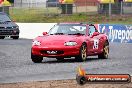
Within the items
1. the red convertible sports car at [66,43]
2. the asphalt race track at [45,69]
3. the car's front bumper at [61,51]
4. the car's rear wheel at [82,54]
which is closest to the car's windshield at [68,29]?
the red convertible sports car at [66,43]

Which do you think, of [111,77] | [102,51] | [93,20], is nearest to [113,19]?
[93,20]

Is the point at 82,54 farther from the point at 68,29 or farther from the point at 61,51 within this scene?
the point at 68,29

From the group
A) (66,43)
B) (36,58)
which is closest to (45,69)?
(66,43)

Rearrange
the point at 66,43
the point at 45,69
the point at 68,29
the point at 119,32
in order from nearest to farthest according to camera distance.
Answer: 1. the point at 45,69
2. the point at 66,43
3. the point at 68,29
4. the point at 119,32

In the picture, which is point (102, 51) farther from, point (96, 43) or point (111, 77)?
point (111, 77)

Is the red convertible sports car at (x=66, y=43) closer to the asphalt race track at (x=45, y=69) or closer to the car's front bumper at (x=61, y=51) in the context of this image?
the car's front bumper at (x=61, y=51)

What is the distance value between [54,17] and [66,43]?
38.2 metres

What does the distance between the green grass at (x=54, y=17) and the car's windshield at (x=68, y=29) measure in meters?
33.3

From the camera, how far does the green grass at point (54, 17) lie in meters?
56.2

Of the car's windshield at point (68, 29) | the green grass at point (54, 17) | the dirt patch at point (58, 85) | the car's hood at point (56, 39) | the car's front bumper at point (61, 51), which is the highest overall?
the car's windshield at point (68, 29)

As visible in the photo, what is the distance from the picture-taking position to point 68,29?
21.2m

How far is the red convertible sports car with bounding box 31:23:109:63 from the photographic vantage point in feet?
65.5

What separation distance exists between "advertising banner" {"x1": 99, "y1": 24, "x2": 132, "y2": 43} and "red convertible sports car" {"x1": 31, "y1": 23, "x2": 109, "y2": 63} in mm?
14423

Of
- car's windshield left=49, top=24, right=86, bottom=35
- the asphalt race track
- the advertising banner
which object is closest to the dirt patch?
the asphalt race track
